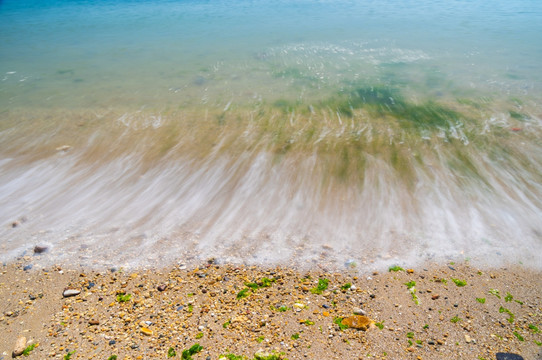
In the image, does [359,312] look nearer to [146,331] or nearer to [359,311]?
[359,311]

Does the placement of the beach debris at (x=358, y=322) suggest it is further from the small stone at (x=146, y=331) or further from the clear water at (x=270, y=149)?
the small stone at (x=146, y=331)

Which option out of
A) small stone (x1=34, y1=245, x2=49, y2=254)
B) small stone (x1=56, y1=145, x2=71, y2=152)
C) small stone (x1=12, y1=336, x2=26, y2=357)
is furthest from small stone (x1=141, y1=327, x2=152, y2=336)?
small stone (x1=56, y1=145, x2=71, y2=152)

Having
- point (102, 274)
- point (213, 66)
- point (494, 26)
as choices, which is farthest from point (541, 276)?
point (494, 26)

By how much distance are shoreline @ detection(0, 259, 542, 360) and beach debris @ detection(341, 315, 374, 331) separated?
5 cm

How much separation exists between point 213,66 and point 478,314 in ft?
38.1

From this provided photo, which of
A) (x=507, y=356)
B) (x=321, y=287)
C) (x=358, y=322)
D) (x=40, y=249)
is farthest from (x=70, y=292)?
(x=507, y=356)

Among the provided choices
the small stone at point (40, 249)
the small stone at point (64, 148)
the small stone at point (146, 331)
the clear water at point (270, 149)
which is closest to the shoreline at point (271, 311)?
the small stone at point (146, 331)

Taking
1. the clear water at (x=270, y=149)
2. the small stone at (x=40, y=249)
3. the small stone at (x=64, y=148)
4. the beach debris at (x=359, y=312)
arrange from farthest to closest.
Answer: the small stone at (x=64, y=148) < the clear water at (x=270, y=149) < the small stone at (x=40, y=249) < the beach debris at (x=359, y=312)

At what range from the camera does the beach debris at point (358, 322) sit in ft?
11.5

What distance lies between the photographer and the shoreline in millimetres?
3309

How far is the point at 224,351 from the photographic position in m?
3.28

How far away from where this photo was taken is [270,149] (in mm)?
7738

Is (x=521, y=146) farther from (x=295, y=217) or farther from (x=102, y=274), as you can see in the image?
(x=102, y=274)

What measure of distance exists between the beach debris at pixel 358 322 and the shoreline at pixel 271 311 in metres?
0.05
